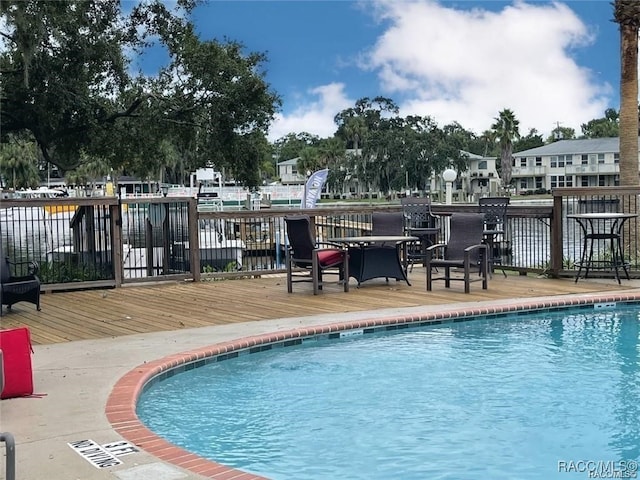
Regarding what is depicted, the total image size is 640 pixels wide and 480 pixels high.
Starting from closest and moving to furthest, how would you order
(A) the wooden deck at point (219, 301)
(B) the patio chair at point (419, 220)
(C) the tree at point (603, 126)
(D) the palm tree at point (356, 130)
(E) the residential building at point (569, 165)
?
(A) the wooden deck at point (219, 301) → (B) the patio chair at point (419, 220) → (E) the residential building at point (569, 165) → (D) the palm tree at point (356, 130) → (C) the tree at point (603, 126)

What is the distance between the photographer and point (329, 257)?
33.6ft

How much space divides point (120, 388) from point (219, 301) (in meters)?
4.27

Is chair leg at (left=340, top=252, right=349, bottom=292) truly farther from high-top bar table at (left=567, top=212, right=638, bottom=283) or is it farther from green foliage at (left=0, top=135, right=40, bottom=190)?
green foliage at (left=0, top=135, right=40, bottom=190)

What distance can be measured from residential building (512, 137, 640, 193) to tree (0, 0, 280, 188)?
54.5 meters

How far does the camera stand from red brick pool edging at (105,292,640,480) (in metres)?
3.68

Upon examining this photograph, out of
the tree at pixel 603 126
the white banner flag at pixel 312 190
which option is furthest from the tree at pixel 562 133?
the white banner flag at pixel 312 190

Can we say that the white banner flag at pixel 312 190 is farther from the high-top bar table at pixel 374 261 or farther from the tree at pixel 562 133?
the tree at pixel 562 133

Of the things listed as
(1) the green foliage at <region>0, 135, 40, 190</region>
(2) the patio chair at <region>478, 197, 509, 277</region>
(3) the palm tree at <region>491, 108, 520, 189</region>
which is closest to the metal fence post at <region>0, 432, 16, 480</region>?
(2) the patio chair at <region>478, 197, 509, 277</region>

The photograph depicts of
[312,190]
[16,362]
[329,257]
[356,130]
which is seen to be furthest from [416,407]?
[356,130]

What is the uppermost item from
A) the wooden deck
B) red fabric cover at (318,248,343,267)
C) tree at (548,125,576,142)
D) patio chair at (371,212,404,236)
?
tree at (548,125,576,142)

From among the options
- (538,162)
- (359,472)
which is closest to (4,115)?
(359,472)

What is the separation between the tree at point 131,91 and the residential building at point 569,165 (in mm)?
54498

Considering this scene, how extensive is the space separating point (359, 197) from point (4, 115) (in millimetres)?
68279

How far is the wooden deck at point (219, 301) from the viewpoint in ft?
25.5
